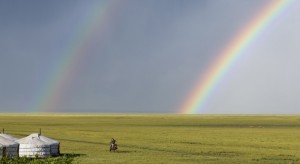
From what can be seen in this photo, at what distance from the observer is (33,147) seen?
42312mm

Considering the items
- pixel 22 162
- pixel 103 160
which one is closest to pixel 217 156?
pixel 103 160

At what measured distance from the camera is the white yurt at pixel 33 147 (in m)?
42.1

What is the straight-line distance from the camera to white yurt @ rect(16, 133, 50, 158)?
42.1 metres

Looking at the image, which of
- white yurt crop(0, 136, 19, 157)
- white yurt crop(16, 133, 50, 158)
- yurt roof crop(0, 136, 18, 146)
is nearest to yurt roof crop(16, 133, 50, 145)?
white yurt crop(16, 133, 50, 158)

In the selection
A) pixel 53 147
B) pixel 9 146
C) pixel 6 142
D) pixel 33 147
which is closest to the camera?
pixel 6 142

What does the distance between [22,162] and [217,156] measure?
3154cm

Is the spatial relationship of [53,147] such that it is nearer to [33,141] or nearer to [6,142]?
[33,141]

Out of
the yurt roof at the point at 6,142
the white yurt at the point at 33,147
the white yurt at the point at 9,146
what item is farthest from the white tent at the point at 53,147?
the yurt roof at the point at 6,142

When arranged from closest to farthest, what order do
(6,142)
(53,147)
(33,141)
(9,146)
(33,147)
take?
(6,142)
(9,146)
(33,147)
(33,141)
(53,147)

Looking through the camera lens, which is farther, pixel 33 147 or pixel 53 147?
pixel 53 147

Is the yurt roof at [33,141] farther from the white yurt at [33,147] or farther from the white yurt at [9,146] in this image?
the white yurt at [9,146]

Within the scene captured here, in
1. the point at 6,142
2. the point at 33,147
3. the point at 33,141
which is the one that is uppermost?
the point at 33,141

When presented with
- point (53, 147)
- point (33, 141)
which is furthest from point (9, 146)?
point (53, 147)

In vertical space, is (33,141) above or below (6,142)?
above
